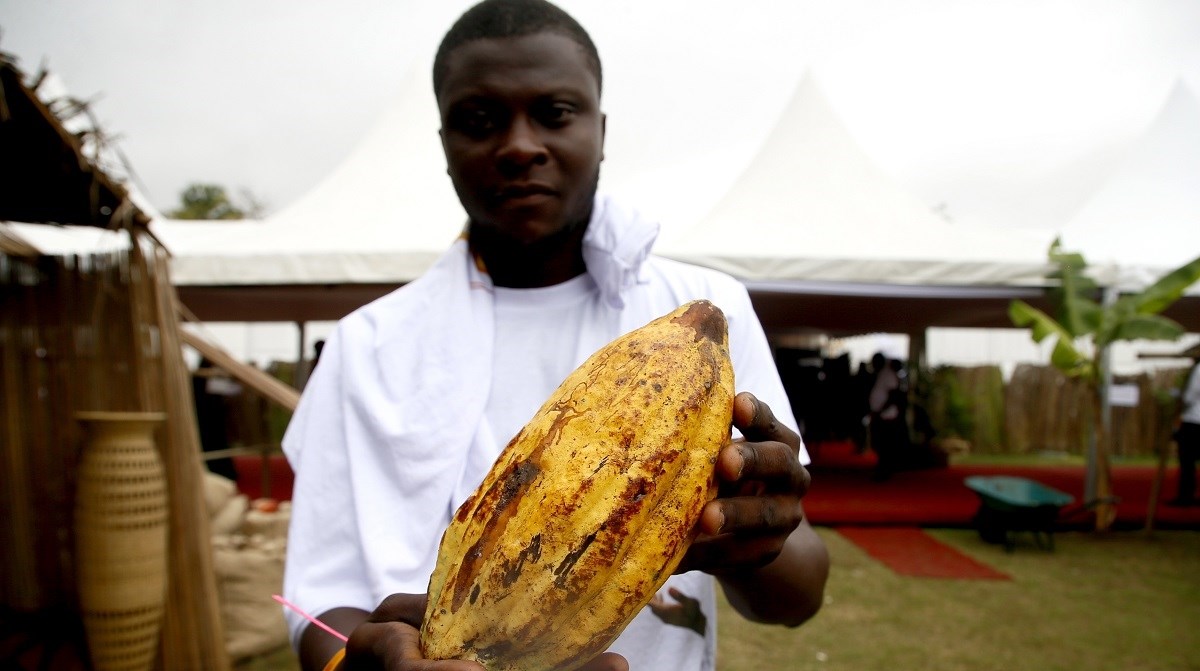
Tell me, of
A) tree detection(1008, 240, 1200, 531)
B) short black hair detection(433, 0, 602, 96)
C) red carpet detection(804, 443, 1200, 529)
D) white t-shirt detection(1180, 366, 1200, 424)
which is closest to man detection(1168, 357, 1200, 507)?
white t-shirt detection(1180, 366, 1200, 424)

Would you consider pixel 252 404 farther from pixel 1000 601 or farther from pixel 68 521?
pixel 1000 601

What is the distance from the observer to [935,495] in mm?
8250

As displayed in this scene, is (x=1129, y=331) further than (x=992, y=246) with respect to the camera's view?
No

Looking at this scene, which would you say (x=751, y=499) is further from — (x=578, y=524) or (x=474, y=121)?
(x=474, y=121)

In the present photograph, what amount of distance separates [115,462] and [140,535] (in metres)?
0.28

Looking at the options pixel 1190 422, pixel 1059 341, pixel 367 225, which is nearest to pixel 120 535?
pixel 367 225

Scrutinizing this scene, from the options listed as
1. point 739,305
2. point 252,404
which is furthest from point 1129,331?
point 252,404

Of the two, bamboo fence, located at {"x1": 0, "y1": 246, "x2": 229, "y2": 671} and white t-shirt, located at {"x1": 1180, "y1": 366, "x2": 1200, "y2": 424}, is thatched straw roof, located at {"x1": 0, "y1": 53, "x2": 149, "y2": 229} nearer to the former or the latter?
bamboo fence, located at {"x1": 0, "y1": 246, "x2": 229, "y2": 671}

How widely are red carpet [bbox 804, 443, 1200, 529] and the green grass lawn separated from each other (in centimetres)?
104

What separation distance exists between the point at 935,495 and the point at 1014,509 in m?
2.23

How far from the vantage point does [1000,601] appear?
15.7 ft

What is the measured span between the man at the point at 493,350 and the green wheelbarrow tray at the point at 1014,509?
5801 millimetres

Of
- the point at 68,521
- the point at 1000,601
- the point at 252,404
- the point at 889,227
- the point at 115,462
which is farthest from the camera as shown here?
the point at 252,404

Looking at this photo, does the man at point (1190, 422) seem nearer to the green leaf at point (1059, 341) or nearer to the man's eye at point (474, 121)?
the green leaf at point (1059, 341)
